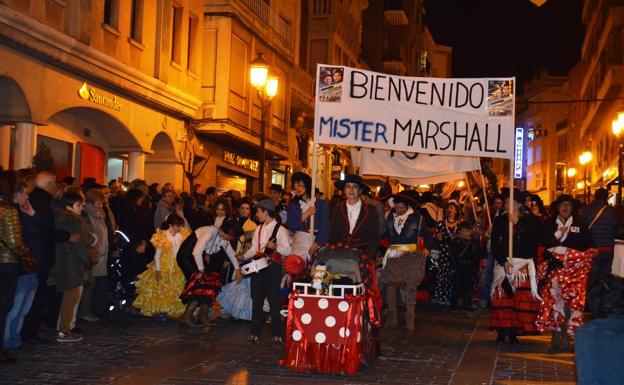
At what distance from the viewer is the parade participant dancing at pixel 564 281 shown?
10258 mm

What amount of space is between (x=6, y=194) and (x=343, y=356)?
401 centimetres

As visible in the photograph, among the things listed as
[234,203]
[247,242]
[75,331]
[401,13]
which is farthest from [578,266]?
[401,13]

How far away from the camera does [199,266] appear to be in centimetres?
1126

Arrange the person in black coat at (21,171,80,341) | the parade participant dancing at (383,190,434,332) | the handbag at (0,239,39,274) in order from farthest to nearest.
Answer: the parade participant dancing at (383,190,434,332)
the person in black coat at (21,171,80,341)
the handbag at (0,239,39,274)

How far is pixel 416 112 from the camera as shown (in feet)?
34.9

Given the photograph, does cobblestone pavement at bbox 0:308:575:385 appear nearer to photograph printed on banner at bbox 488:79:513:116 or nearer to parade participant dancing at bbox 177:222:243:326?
parade participant dancing at bbox 177:222:243:326

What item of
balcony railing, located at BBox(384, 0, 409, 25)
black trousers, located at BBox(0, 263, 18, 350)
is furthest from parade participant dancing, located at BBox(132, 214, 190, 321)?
balcony railing, located at BBox(384, 0, 409, 25)

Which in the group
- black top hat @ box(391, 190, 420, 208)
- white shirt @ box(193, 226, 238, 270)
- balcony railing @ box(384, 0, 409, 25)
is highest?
balcony railing @ box(384, 0, 409, 25)

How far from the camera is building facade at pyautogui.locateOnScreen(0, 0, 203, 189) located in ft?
51.8

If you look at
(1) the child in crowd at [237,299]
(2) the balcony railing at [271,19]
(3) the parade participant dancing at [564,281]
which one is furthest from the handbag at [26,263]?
(2) the balcony railing at [271,19]

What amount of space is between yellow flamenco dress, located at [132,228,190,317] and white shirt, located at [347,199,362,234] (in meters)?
3.66

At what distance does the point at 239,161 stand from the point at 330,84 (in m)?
18.0

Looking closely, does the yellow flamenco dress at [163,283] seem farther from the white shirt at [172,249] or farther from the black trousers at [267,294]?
the black trousers at [267,294]

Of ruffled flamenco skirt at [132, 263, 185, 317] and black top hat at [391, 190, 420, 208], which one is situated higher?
black top hat at [391, 190, 420, 208]
